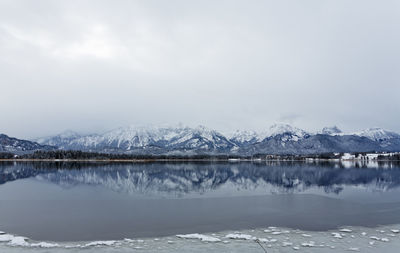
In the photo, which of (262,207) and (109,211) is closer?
(109,211)

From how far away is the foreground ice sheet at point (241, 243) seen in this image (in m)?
14.0

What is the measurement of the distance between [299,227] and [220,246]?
22.2 feet

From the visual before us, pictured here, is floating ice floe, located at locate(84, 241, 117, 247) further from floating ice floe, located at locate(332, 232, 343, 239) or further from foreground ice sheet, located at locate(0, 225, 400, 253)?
floating ice floe, located at locate(332, 232, 343, 239)

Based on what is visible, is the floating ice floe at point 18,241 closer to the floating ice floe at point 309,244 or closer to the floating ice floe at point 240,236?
the floating ice floe at point 240,236

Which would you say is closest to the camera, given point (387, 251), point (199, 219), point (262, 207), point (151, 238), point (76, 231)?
point (387, 251)

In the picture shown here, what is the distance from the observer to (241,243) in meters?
15.0

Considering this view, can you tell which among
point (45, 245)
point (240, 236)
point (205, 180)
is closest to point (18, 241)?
point (45, 245)

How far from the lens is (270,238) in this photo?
15953mm

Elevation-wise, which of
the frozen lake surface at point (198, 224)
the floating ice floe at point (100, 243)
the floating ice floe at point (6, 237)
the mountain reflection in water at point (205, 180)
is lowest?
the mountain reflection in water at point (205, 180)

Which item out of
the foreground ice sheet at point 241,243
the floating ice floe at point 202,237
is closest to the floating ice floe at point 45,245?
the foreground ice sheet at point 241,243

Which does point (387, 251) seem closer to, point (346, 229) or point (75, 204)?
point (346, 229)

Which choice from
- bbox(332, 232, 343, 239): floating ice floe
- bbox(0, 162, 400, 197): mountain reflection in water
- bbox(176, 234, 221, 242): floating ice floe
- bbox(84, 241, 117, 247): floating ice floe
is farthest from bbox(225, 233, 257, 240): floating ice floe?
bbox(0, 162, 400, 197): mountain reflection in water

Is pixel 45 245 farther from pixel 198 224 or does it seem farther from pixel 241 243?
pixel 241 243

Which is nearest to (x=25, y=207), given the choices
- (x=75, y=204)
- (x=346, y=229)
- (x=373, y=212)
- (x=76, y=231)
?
(x=75, y=204)
